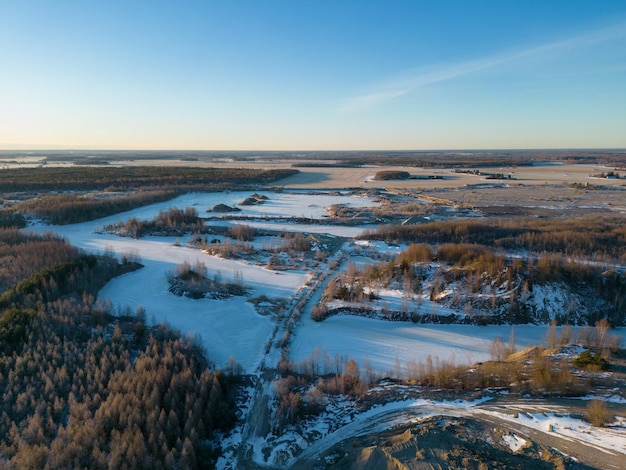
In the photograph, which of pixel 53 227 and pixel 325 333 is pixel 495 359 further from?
pixel 53 227

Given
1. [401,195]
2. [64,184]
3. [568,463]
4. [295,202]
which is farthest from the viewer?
[64,184]

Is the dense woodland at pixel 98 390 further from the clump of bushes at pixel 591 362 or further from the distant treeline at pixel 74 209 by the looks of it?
the distant treeline at pixel 74 209

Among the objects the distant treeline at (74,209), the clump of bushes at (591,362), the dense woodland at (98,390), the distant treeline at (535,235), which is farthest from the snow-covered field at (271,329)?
the distant treeline at (74,209)

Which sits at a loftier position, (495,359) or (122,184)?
(122,184)

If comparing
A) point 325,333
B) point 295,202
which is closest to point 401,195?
point 295,202

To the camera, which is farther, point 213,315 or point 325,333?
A: point 213,315

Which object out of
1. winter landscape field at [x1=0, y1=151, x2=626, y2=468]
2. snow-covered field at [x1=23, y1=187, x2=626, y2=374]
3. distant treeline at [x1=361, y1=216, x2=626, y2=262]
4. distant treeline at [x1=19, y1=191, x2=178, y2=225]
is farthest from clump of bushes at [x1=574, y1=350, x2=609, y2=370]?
distant treeline at [x1=19, y1=191, x2=178, y2=225]

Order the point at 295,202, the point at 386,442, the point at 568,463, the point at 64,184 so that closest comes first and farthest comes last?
the point at 568,463 < the point at 386,442 < the point at 295,202 < the point at 64,184

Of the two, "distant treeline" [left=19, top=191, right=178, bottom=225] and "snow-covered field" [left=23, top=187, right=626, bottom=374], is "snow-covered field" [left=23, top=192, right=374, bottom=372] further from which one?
"distant treeline" [left=19, top=191, right=178, bottom=225]
